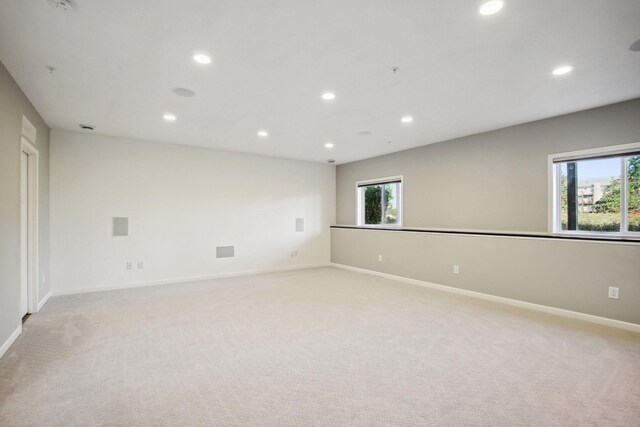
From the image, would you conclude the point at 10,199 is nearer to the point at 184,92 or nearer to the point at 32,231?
the point at 32,231

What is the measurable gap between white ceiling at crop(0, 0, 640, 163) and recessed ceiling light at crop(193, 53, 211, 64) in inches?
1.9

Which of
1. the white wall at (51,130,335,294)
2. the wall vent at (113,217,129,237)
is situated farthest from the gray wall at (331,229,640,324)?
the wall vent at (113,217,129,237)

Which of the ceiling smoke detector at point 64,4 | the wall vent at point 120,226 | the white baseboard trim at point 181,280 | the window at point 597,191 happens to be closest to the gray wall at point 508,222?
the window at point 597,191

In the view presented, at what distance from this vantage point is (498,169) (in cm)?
478

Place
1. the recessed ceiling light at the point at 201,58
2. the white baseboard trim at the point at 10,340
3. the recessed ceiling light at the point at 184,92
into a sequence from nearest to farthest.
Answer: the recessed ceiling light at the point at 201,58 → the white baseboard trim at the point at 10,340 → the recessed ceiling light at the point at 184,92

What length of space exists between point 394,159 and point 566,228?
10.3ft

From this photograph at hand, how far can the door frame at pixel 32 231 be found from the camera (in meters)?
3.95

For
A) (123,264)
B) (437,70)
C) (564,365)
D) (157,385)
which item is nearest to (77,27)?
(157,385)

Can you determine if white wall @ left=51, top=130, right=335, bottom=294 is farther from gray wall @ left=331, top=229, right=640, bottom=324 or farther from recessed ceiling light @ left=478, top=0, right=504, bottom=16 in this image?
recessed ceiling light @ left=478, top=0, right=504, bottom=16

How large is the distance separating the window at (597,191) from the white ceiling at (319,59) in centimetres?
66

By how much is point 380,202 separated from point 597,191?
3.77m

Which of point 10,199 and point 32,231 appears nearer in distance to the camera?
point 10,199

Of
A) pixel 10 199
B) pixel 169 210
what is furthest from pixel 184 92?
pixel 169 210

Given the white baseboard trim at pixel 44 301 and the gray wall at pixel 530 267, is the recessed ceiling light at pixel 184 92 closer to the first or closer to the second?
the white baseboard trim at pixel 44 301
